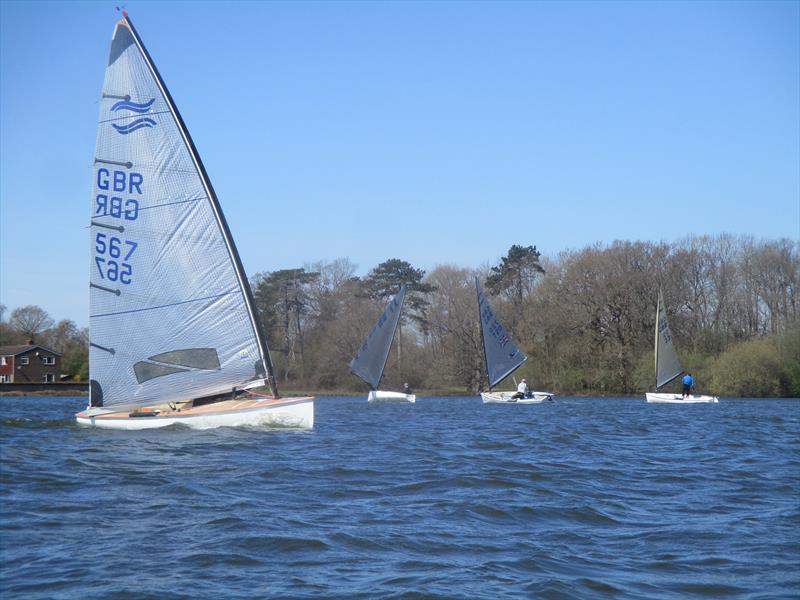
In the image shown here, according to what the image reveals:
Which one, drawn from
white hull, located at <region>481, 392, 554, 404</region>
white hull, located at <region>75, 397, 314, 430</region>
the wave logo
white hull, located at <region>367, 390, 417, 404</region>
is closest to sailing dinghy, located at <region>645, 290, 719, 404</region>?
white hull, located at <region>481, 392, 554, 404</region>

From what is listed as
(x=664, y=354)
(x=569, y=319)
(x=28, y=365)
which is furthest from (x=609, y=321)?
(x=28, y=365)

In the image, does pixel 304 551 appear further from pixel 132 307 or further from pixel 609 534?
pixel 132 307

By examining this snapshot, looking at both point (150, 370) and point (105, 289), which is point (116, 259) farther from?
point (150, 370)

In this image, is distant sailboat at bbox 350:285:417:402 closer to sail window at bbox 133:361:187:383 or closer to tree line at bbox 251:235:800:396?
tree line at bbox 251:235:800:396

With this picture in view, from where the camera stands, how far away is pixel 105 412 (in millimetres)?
18188

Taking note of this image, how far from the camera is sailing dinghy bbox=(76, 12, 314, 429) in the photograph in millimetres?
17812

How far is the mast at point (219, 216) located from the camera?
18.1 m

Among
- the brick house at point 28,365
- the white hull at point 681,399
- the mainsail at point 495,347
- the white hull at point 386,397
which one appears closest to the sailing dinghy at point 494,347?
the mainsail at point 495,347

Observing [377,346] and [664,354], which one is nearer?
[664,354]

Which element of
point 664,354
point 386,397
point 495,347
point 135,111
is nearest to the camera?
point 135,111

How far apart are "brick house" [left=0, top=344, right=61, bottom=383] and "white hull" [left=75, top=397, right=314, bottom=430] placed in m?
57.0

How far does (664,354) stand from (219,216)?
36.0 meters

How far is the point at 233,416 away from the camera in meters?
17.0

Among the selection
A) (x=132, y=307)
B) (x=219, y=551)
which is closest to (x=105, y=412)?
(x=132, y=307)
